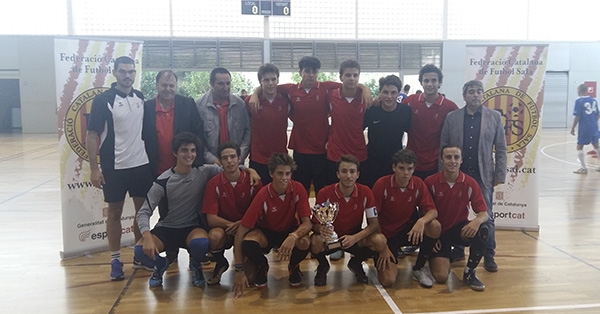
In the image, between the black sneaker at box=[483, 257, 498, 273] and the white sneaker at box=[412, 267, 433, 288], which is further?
the black sneaker at box=[483, 257, 498, 273]

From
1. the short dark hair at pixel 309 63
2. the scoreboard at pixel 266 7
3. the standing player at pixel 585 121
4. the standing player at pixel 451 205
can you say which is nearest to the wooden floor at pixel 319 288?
the standing player at pixel 451 205

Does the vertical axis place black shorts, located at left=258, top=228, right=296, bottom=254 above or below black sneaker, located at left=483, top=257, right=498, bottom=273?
above

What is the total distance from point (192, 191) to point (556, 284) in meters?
3.05

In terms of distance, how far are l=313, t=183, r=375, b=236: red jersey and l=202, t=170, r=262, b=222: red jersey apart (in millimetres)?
602

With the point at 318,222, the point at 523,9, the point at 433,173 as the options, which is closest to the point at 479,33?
the point at 523,9

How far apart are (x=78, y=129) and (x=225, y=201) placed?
1898mm

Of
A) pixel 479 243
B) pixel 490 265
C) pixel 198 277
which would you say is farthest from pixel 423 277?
pixel 198 277

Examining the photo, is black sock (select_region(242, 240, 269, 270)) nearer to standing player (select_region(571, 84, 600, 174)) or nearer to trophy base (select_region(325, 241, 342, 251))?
trophy base (select_region(325, 241, 342, 251))

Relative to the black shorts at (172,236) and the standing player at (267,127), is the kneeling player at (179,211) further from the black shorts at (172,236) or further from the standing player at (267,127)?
the standing player at (267,127)

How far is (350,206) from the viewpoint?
3.82 metres

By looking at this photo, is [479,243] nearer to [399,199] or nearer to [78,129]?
[399,199]

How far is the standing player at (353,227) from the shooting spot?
3.71 meters

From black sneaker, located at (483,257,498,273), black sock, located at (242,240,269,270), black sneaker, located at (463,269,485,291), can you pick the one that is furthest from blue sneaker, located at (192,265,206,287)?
black sneaker, located at (483,257,498,273)

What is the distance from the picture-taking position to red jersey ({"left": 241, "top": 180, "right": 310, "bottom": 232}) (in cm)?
369
